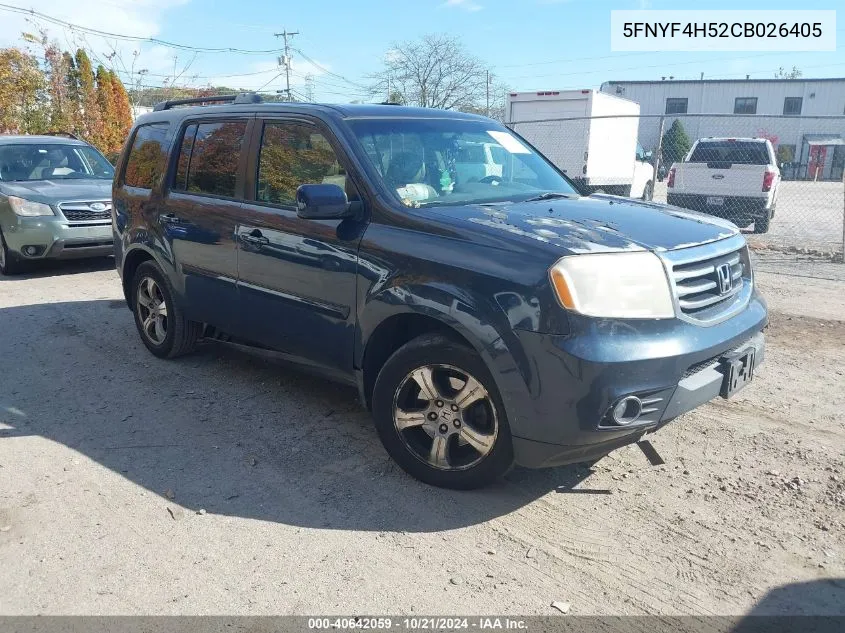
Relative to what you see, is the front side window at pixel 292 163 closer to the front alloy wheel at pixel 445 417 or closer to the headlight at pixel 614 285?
the front alloy wheel at pixel 445 417

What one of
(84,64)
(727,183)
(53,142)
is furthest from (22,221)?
(84,64)

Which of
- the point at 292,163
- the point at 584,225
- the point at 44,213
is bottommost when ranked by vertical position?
the point at 44,213

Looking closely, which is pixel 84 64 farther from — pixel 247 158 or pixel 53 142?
pixel 247 158

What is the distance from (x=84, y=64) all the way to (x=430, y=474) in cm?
2387

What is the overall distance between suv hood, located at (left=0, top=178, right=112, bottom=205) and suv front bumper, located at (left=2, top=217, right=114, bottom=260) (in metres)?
0.34

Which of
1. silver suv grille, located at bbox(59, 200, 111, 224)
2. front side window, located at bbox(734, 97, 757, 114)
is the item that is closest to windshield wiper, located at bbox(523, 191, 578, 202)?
silver suv grille, located at bbox(59, 200, 111, 224)

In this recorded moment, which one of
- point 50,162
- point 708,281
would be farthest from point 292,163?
point 50,162

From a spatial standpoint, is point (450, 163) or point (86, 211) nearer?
point (450, 163)

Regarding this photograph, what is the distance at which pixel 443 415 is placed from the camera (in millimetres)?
3473

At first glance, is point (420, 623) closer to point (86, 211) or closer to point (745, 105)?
point (86, 211)

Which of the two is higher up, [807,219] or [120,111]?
[120,111]

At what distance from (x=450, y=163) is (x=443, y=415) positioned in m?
1.58

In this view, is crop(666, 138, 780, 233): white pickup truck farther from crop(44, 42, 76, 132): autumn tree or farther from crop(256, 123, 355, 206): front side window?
crop(44, 42, 76, 132): autumn tree

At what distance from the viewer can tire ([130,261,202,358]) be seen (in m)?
5.42
